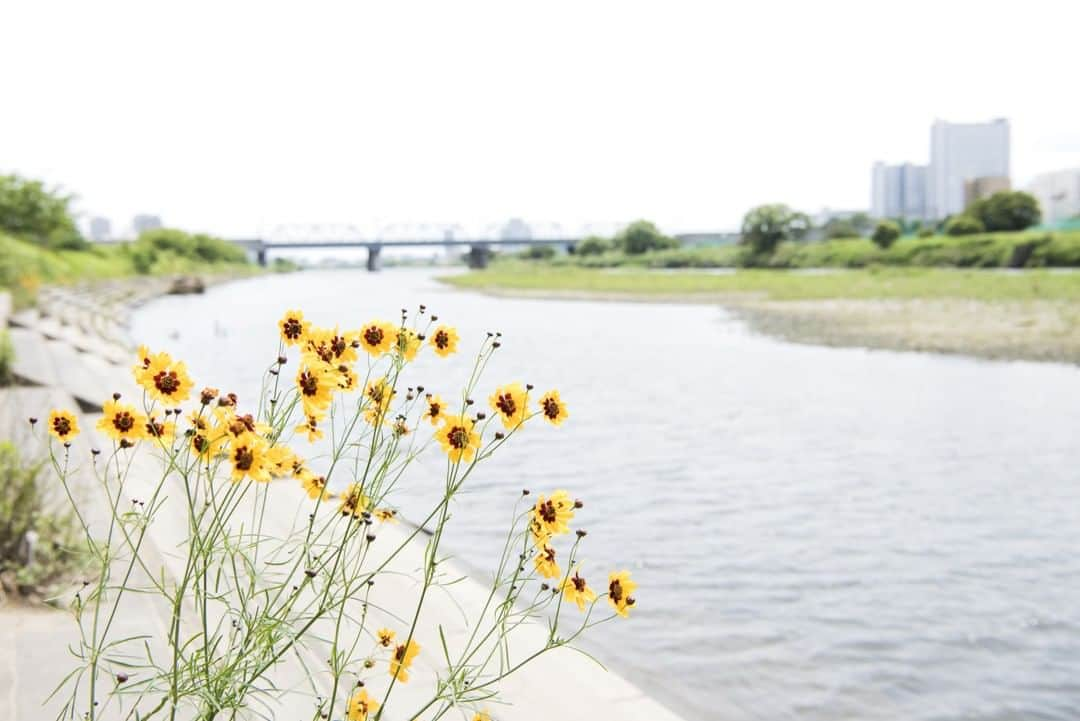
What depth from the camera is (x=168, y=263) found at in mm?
71125

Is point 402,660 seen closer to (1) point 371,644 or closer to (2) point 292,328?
(2) point 292,328

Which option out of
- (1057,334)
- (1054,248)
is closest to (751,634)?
(1057,334)

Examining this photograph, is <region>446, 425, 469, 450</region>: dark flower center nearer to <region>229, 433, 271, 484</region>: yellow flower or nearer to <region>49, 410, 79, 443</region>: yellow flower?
<region>229, 433, 271, 484</region>: yellow flower

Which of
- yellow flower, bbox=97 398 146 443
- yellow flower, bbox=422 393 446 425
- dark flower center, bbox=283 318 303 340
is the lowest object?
yellow flower, bbox=422 393 446 425

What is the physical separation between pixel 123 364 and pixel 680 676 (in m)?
11.9

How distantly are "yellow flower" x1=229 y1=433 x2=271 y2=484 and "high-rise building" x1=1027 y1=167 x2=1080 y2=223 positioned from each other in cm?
9638

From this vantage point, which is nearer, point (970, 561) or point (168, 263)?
point (970, 561)

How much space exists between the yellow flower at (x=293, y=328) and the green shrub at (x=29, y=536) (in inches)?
98.1

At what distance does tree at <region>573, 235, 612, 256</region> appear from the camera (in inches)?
4104

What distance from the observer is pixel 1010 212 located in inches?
2389

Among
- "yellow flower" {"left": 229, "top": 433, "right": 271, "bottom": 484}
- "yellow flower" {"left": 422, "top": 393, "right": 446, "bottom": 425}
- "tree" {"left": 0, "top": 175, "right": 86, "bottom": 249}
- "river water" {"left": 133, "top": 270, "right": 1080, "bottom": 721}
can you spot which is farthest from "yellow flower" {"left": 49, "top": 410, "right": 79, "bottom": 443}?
"tree" {"left": 0, "top": 175, "right": 86, "bottom": 249}

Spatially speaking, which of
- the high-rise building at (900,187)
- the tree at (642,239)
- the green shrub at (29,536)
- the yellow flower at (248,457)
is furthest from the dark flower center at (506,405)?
the high-rise building at (900,187)

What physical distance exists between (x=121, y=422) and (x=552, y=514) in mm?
884

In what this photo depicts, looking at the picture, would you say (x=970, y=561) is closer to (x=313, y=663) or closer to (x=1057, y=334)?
(x=313, y=663)
